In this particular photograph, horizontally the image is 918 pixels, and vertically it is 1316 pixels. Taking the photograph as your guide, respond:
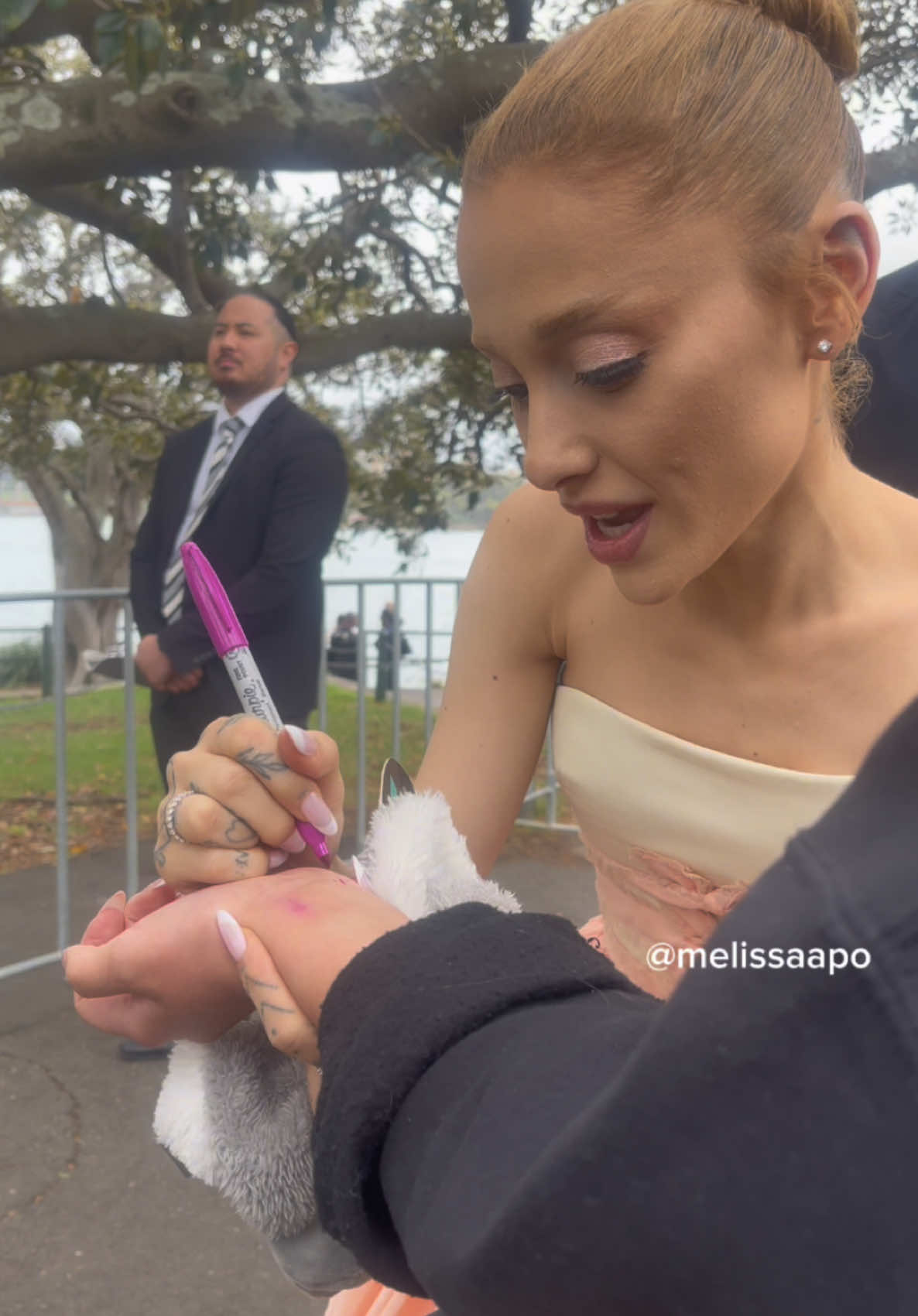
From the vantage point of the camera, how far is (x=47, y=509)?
17.9 meters

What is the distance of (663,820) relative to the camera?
129 cm

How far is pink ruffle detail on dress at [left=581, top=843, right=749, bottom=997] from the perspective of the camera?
125 centimetres

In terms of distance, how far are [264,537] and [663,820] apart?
271cm

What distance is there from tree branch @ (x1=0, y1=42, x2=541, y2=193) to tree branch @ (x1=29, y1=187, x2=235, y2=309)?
1293mm

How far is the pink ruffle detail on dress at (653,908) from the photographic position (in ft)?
4.09

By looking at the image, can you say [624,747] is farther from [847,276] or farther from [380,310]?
[380,310]

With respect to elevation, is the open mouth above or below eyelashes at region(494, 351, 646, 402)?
below

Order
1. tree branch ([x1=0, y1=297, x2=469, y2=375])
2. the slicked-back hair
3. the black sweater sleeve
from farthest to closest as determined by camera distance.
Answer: tree branch ([x1=0, y1=297, x2=469, y2=375]) → the slicked-back hair → the black sweater sleeve

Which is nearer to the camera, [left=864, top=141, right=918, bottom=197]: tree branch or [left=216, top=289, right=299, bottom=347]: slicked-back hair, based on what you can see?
[left=216, top=289, right=299, bottom=347]: slicked-back hair

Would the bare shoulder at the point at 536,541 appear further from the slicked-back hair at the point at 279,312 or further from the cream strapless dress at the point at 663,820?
the slicked-back hair at the point at 279,312

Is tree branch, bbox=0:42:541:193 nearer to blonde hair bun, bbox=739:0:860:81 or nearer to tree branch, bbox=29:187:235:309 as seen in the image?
tree branch, bbox=29:187:235:309

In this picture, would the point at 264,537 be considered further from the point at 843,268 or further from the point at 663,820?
the point at 843,268

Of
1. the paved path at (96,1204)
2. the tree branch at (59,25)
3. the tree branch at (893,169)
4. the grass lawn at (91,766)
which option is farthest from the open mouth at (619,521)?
the tree branch at (893,169)
